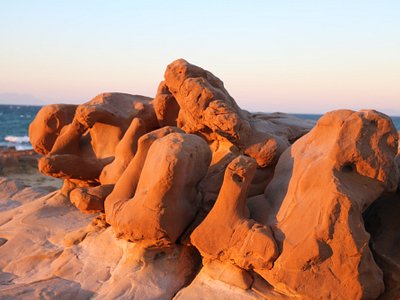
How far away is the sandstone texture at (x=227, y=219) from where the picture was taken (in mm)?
2785

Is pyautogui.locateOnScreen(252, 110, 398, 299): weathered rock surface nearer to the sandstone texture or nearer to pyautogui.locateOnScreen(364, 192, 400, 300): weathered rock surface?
the sandstone texture

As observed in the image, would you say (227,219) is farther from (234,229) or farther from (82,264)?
(82,264)

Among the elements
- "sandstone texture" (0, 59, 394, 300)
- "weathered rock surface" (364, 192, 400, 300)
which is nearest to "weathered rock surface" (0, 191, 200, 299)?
"sandstone texture" (0, 59, 394, 300)

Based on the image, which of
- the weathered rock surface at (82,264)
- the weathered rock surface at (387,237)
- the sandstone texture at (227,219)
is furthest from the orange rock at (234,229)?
the weathered rock surface at (387,237)

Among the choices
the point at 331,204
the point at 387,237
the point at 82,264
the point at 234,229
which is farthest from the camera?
the point at 82,264

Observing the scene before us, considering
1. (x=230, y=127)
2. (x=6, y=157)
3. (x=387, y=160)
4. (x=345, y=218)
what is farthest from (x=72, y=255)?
(x=6, y=157)

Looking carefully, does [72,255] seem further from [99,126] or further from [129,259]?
[99,126]

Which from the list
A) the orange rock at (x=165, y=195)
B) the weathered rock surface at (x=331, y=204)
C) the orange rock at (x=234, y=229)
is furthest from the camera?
the orange rock at (x=165, y=195)

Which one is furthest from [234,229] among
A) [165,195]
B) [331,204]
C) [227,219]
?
[331,204]

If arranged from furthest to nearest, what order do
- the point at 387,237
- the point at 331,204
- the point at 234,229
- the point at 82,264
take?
the point at 82,264 < the point at 387,237 < the point at 234,229 < the point at 331,204

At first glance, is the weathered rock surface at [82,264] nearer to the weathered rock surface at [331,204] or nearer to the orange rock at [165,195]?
the orange rock at [165,195]

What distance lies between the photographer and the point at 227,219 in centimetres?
295

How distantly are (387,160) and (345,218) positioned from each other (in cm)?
50

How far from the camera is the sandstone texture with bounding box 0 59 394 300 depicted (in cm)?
279
